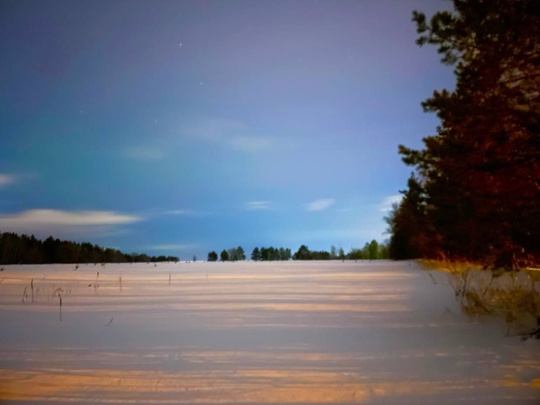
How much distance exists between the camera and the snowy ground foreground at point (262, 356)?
4.09 meters

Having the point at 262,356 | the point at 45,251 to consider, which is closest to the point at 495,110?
the point at 262,356

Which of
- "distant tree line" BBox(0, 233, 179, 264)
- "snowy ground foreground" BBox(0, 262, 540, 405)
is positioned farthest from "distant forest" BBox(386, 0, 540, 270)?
"distant tree line" BBox(0, 233, 179, 264)

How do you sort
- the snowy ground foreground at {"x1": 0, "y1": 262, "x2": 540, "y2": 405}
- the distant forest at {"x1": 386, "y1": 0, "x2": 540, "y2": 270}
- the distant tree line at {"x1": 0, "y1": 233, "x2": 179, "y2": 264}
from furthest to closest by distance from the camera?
the distant tree line at {"x1": 0, "y1": 233, "x2": 179, "y2": 264}, the distant forest at {"x1": 386, "y1": 0, "x2": 540, "y2": 270}, the snowy ground foreground at {"x1": 0, "y1": 262, "x2": 540, "y2": 405}

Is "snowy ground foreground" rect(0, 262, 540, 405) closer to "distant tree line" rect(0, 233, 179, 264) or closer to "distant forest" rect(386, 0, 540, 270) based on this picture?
"distant forest" rect(386, 0, 540, 270)

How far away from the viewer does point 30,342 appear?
6512 millimetres

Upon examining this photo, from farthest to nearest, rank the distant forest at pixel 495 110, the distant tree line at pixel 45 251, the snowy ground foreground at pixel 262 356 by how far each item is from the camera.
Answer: the distant tree line at pixel 45 251 < the distant forest at pixel 495 110 < the snowy ground foreground at pixel 262 356

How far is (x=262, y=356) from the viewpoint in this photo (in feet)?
18.1

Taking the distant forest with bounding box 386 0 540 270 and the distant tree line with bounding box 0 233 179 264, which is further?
the distant tree line with bounding box 0 233 179 264

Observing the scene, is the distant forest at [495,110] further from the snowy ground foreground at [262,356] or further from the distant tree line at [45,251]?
the distant tree line at [45,251]

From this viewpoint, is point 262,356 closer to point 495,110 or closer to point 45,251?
point 495,110

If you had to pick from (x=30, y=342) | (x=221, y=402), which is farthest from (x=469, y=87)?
(x=30, y=342)

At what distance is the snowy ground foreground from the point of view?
13.4ft

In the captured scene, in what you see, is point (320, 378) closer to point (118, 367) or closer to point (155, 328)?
point (118, 367)

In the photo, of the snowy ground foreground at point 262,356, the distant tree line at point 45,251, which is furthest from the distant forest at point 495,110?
the distant tree line at point 45,251
